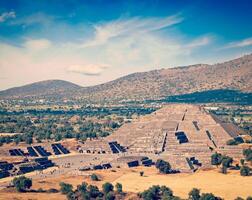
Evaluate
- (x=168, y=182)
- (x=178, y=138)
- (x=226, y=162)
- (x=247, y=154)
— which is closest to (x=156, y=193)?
(x=168, y=182)

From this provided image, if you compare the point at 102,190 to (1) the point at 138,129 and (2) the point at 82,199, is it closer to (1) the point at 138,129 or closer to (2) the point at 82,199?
(2) the point at 82,199

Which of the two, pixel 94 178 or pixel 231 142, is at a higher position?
pixel 231 142

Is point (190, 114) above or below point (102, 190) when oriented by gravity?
above

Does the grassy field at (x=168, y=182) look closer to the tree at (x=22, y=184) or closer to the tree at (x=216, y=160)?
the tree at (x=22, y=184)

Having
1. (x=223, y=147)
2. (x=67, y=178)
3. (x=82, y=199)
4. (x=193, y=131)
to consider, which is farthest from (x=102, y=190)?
(x=193, y=131)

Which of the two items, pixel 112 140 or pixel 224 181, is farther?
pixel 112 140

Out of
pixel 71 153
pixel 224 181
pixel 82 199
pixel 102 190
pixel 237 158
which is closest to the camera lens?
pixel 82 199

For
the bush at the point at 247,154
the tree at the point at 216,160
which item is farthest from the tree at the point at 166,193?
the bush at the point at 247,154

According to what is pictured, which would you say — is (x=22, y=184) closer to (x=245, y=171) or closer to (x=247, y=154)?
(x=245, y=171)

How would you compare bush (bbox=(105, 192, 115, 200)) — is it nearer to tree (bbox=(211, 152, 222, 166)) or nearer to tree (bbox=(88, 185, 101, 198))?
tree (bbox=(88, 185, 101, 198))

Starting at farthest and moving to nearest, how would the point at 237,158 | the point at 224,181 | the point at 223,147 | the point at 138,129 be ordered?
1. the point at 138,129
2. the point at 223,147
3. the point at 237,158
4. the point at 224,181
